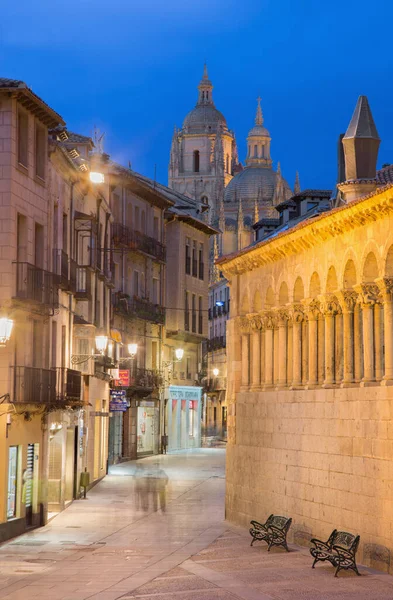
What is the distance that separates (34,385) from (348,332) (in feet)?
29.0

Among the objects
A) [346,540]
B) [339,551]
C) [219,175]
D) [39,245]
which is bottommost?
[339,551]

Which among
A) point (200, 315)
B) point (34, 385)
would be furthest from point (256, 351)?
point (200, 315)

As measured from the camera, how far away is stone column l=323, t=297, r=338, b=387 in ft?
92.8

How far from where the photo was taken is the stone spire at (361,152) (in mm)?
31297

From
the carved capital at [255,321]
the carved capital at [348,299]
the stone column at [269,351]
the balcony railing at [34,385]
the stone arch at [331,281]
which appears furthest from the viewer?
the carved capital at [255,321]

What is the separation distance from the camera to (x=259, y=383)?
34.8 m

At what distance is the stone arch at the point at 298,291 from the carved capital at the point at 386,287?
20.1 feet

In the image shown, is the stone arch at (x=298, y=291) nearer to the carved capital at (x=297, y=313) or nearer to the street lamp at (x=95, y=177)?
the carved capital at (x=297, y=313)

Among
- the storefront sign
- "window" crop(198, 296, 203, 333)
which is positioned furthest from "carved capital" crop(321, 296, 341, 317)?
"window" crop(198, 296, 203, 333)

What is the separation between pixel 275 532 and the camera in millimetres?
27875

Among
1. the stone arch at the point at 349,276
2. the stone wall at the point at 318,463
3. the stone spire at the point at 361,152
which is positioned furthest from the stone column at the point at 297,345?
the stone arch at the point at 349,276

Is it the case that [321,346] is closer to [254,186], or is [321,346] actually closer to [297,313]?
[297,313]

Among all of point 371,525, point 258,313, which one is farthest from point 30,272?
point 371,525

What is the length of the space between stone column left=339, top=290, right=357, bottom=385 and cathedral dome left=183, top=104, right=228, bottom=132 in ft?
561
